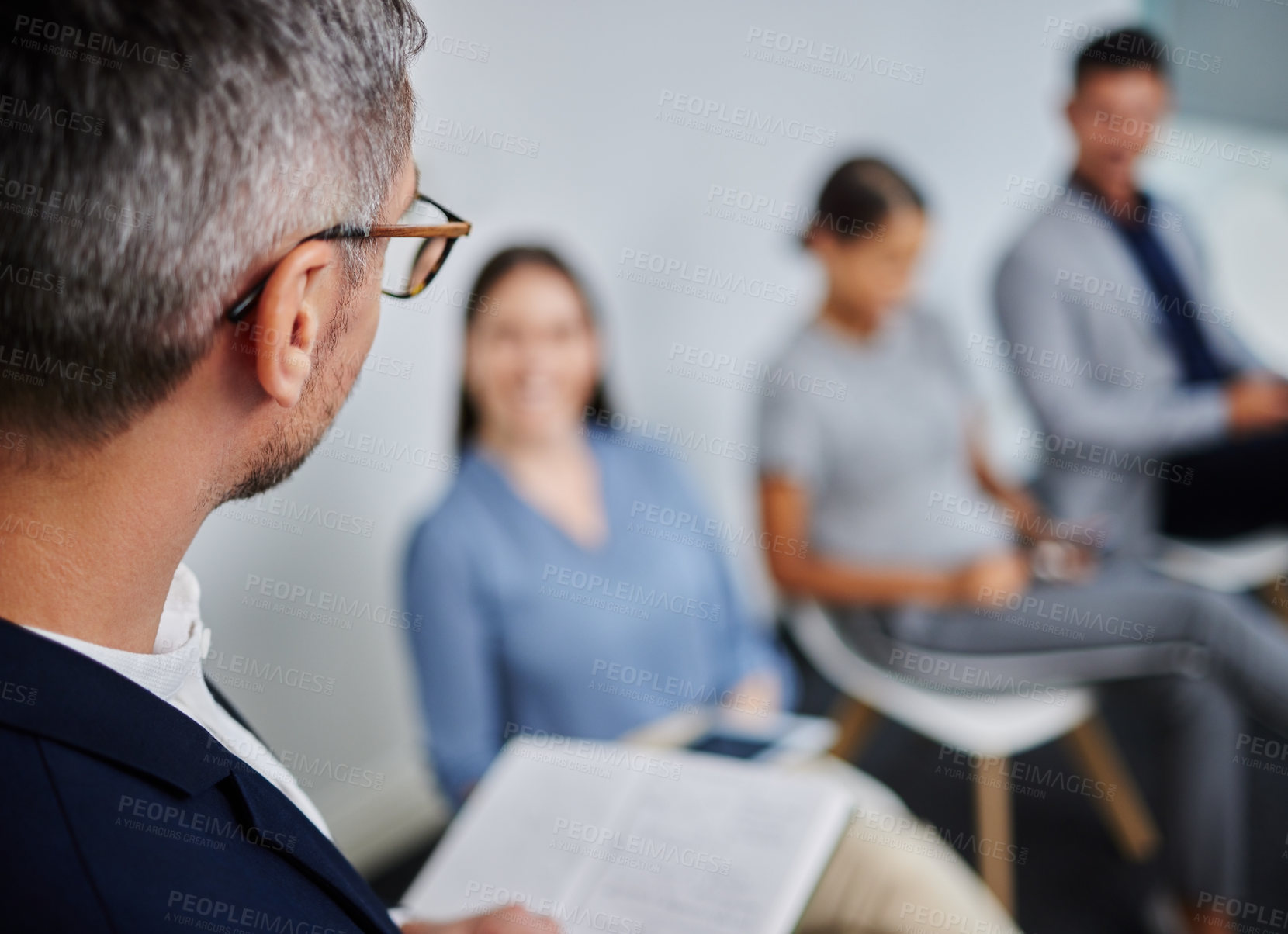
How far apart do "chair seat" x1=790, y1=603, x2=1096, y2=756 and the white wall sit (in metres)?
0.94

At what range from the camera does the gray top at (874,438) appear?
1961mm

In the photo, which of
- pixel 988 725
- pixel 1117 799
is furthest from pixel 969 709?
pixel 1117 799

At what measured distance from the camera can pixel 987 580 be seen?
1.89 meters

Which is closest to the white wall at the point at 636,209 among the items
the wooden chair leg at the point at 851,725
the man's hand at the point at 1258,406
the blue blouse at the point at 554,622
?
the blue blouse at the point at 554,622

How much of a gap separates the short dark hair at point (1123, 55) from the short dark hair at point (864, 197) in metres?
0.52

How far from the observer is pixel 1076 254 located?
2141 mm

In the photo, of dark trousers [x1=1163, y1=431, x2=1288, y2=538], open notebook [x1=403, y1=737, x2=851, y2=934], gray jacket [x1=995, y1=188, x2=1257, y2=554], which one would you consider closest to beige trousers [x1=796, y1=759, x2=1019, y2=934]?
open notebook [x1=403, y1=737, x2=851, y2=934]

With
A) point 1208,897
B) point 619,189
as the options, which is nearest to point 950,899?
point 1208,897

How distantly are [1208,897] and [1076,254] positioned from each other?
1262mm

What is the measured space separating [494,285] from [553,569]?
48 centimetres

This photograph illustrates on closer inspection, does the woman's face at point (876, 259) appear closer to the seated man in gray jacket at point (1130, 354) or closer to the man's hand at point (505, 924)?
the seated man in gray jacket at point (1130, 354)

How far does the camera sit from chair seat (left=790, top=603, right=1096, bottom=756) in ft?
5.69

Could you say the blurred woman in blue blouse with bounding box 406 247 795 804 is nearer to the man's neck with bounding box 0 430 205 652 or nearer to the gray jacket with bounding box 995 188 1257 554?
the gray jacket with bounding box 995 188 1257 554

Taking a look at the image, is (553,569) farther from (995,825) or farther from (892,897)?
(995,825)
